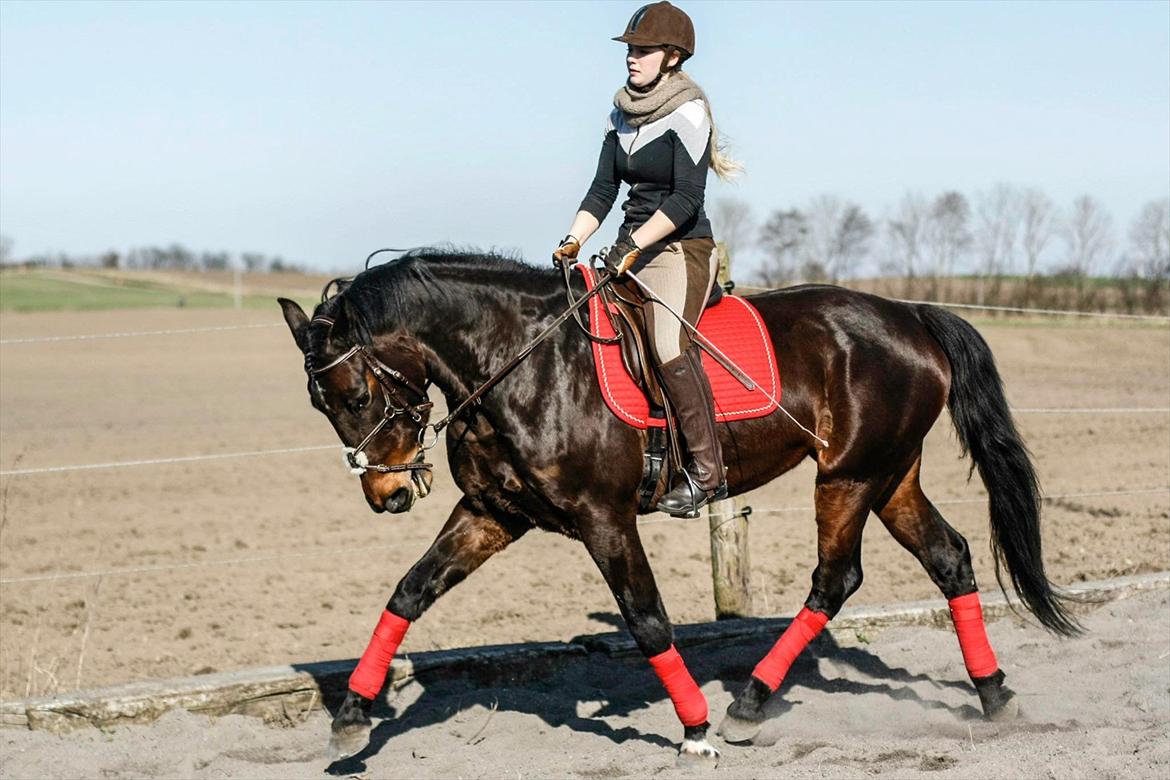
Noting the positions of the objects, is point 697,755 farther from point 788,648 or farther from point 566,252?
point 566,252

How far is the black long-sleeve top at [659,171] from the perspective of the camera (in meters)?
4.89

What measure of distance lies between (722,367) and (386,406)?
Result: 1462 millimetres

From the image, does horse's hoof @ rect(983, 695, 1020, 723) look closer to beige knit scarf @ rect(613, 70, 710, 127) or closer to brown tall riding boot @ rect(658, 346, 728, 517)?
brown tall riding boot @ rect(658, 346, 728, 517)

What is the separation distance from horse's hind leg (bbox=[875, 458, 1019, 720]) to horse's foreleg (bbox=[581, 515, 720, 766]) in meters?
1.45

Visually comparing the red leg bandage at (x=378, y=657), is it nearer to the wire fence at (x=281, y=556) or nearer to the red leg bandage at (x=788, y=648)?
the red leg bandage at (x=788, y=648)

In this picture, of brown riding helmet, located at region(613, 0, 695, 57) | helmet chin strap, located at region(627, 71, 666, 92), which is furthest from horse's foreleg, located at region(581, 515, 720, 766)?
brown riding helmet, located at region(613, 0, 695, 57)

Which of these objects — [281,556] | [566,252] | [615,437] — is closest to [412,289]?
[566,252]

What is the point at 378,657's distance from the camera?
16.5 feet

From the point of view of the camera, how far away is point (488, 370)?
16.1 ft

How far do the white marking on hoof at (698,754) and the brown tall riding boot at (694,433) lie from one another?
934 millimetres

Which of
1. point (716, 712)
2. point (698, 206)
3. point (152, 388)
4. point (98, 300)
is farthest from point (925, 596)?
point (98, 300)

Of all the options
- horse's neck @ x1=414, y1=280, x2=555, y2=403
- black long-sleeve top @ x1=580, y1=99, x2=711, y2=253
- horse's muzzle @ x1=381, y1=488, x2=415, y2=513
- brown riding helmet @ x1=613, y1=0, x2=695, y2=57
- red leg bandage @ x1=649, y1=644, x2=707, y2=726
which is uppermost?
brown riding helmet @ x1=613, y1=0, x2=695, y2=57

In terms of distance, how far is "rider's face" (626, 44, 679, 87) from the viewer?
4.92m

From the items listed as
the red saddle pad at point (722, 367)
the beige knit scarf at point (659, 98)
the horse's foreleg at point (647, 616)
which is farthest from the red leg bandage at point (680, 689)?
the beige knit scarf at point (659, 98)
